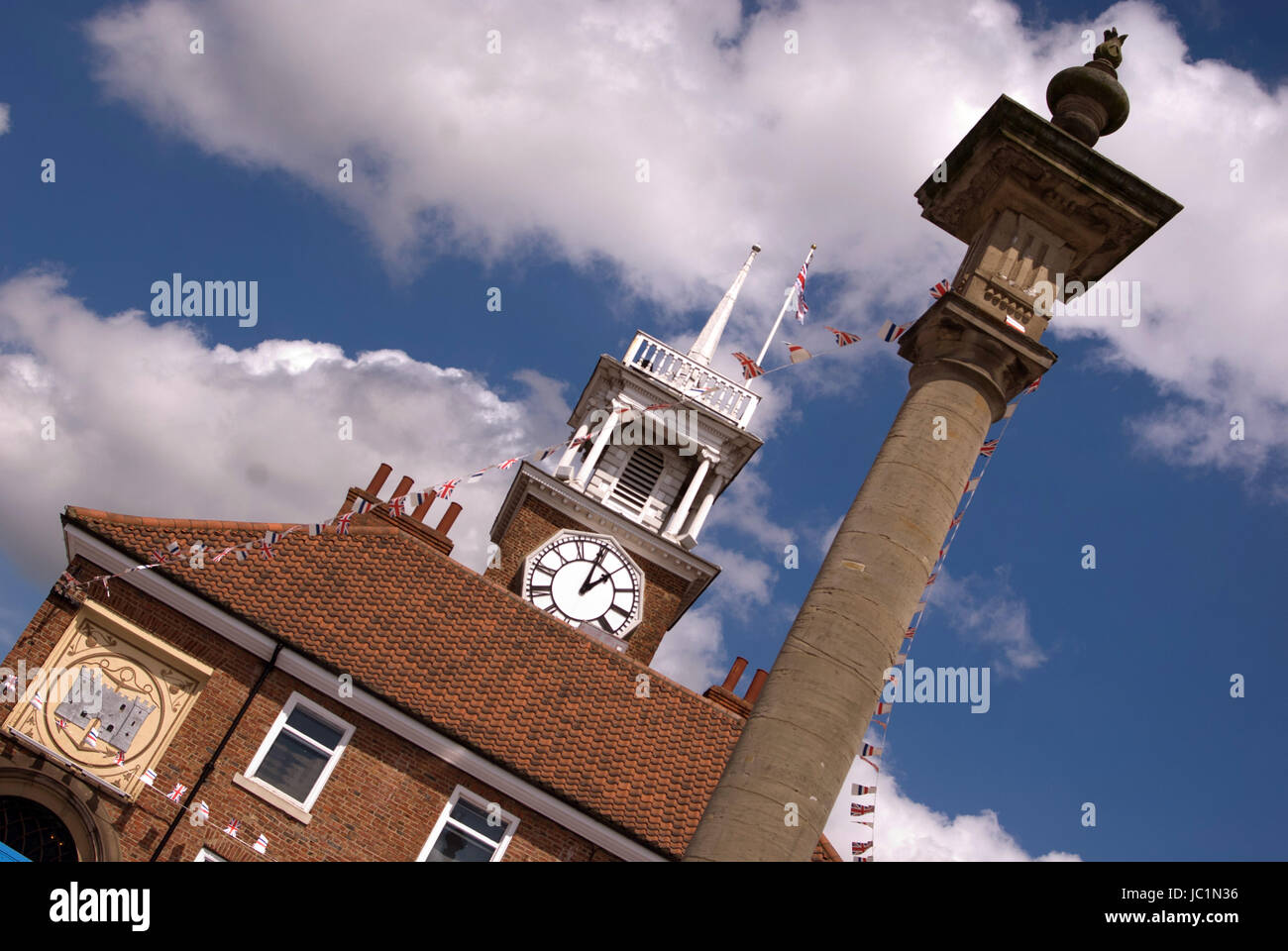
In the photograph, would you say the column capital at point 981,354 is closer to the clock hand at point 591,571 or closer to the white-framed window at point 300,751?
the white-framed window at point 300,751

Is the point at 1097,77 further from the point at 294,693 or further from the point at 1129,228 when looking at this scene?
the point at 294,693

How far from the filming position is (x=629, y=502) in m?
27.9

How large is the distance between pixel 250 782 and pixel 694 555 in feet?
43.0

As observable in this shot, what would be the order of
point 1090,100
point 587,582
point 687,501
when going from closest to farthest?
point 1090,100, point 587,582, point 687,501

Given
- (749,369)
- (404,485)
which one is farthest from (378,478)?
(749,369)

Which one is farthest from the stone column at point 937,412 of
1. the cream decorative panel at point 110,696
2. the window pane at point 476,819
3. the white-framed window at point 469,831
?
the cream decorative panel at point 110,696

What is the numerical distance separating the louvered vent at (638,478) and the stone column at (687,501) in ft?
3.02

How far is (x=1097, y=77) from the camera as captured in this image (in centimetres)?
877

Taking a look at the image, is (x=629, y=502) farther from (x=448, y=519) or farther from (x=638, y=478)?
(x=448, y=519)

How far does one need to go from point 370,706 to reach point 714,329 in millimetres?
18309

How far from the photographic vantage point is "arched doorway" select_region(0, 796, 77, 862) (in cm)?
1521

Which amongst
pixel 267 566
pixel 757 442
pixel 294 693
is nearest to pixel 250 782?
pixel 294 693

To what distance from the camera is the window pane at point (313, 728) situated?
16797 mm
